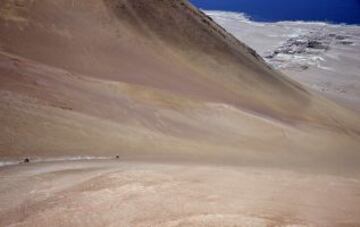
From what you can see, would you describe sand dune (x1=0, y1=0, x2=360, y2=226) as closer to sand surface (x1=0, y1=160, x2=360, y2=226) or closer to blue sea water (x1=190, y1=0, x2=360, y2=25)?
sand surface (x1=0, y1=160, x2=360, y2=226)

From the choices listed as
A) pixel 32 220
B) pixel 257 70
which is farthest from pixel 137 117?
pixel 257 70

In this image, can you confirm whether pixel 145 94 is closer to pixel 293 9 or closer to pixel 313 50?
pixel 313 50

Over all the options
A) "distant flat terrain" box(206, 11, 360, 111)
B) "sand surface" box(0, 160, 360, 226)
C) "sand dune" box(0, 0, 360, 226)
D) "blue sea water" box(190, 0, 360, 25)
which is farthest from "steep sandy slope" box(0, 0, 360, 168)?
"blue sea water" box(190, 0, 360, 25)

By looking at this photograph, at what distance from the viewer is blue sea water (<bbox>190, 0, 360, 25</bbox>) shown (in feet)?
142

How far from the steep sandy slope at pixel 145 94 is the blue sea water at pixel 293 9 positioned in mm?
27506

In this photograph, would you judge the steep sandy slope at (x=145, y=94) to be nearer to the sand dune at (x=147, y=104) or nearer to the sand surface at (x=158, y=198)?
the sand dune at (x=147, y=104)

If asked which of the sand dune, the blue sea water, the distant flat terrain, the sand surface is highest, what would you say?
the blue sea water

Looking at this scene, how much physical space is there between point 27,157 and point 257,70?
1143 cm

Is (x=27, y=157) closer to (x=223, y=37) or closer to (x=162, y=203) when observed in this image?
(x=162, y=203)

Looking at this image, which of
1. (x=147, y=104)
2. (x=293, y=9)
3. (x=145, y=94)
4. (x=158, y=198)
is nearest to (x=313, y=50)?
(x=293, y=9)

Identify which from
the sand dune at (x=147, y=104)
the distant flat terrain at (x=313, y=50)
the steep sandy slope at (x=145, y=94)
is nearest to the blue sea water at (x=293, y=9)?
the distant flat terrain at (x=313, y=50)

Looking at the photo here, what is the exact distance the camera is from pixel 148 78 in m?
12.2

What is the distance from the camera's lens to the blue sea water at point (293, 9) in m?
43.3

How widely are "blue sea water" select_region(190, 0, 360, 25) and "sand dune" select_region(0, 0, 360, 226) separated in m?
27.3
